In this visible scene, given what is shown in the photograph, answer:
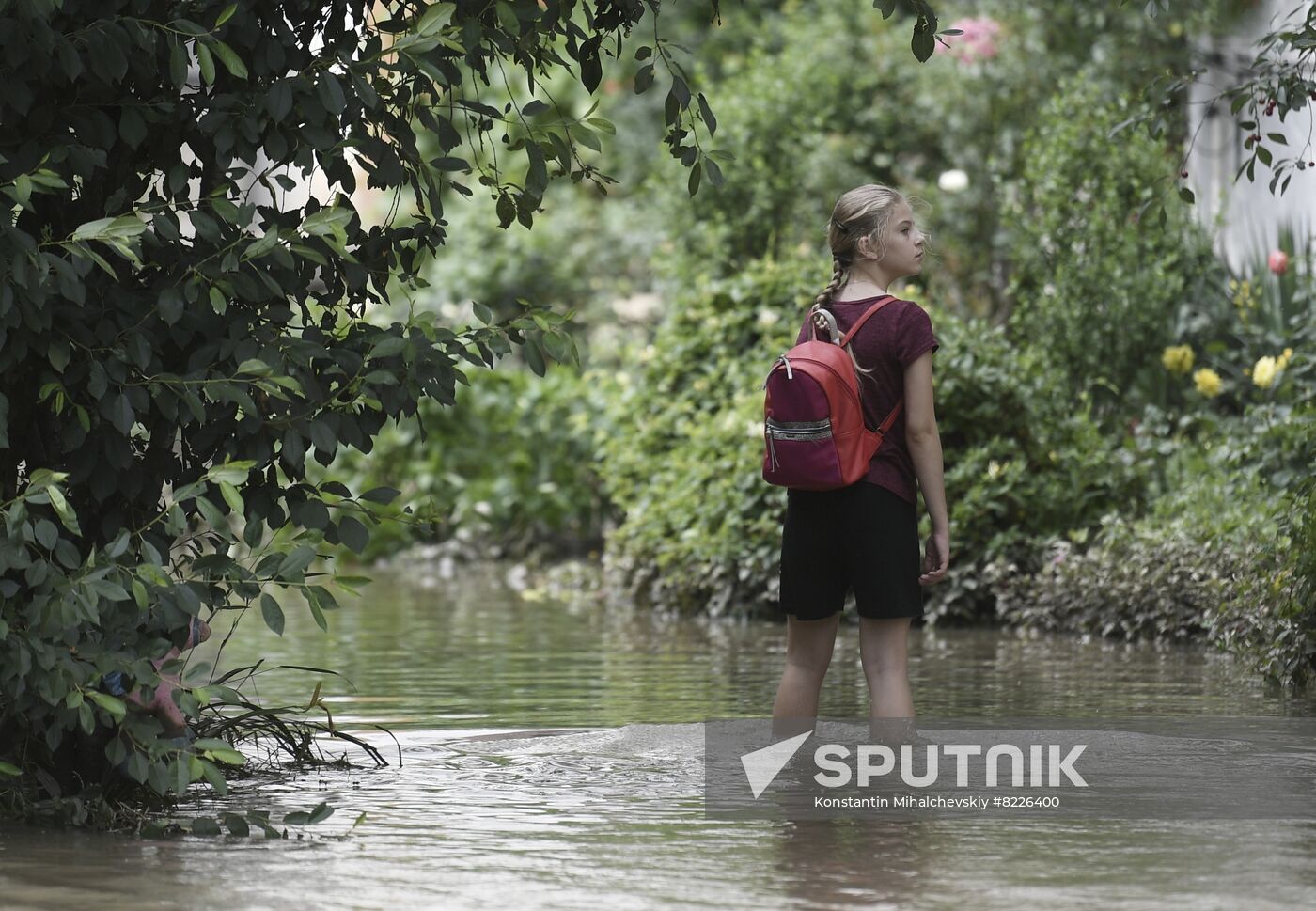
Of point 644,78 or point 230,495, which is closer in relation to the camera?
point 230,495

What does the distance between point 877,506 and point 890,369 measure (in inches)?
16.5

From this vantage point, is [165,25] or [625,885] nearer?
[625,885]

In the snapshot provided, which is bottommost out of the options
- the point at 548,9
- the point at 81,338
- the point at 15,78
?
the point at 81,338

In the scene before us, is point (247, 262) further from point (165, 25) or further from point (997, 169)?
point (997, 169)

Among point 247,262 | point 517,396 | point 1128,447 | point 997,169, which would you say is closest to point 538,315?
point 247,262

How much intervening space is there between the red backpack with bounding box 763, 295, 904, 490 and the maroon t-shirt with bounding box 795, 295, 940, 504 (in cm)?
8

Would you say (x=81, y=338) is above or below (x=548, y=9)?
below

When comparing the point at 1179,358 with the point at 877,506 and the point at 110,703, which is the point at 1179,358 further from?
the point at 110,703

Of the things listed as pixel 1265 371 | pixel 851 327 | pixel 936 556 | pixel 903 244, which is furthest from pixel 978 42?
pixel 936 556

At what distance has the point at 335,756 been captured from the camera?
6.17m

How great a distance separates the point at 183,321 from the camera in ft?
16.0

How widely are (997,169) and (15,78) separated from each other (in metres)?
10.4

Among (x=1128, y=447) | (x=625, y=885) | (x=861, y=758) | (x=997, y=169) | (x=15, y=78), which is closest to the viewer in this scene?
(x=625, y=885)

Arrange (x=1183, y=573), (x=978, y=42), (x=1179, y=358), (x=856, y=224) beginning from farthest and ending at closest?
1. (x=978, y=42)
2. (x=1179, y=358)
3. (x=1183, y=573)
4. (x=856, y=224)
